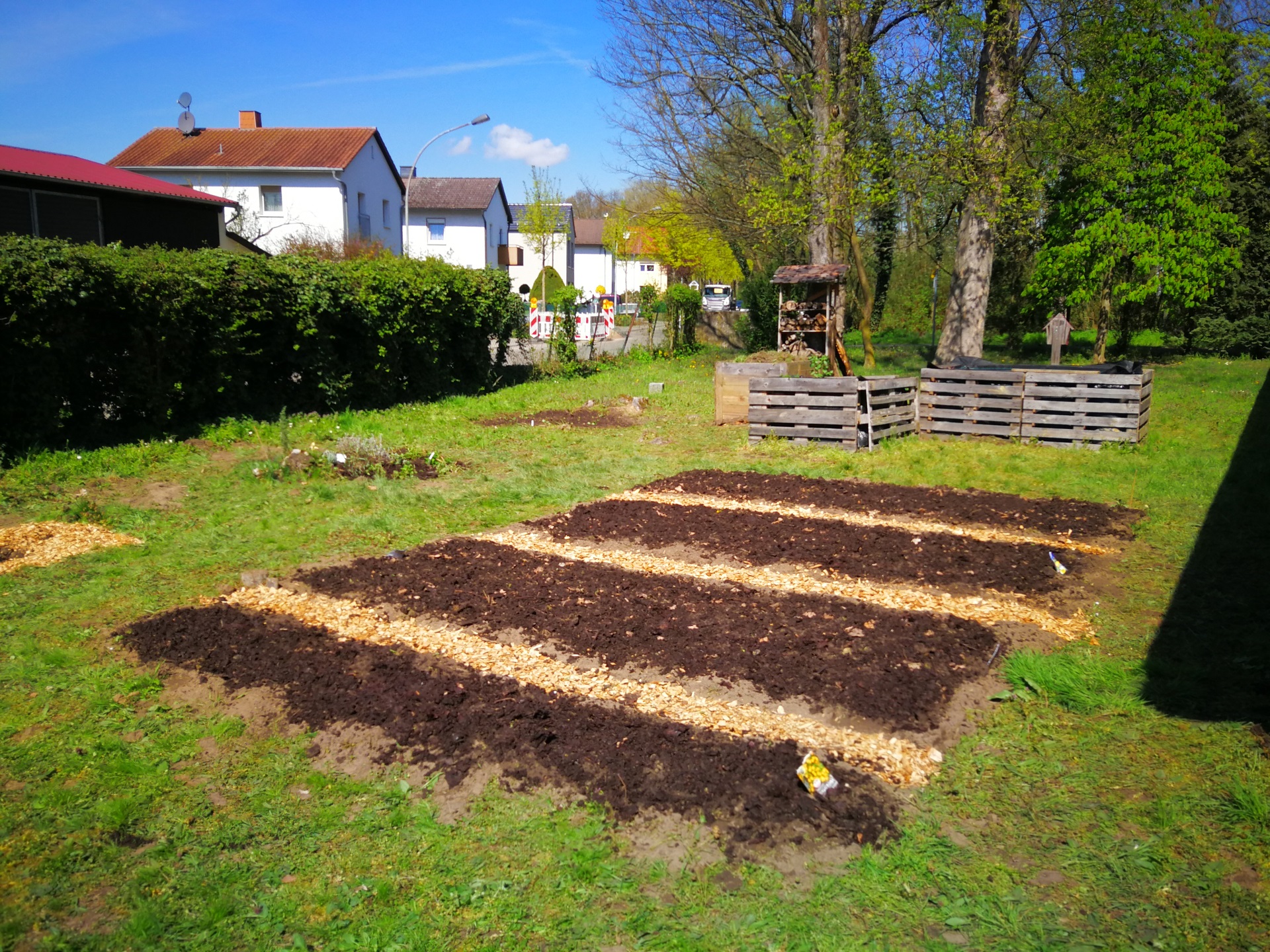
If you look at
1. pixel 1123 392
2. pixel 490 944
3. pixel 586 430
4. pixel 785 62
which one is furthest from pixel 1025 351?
pixel 490 944

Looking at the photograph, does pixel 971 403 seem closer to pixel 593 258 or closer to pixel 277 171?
pixel 277 171

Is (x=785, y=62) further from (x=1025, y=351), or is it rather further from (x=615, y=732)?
(x=615, y=732)

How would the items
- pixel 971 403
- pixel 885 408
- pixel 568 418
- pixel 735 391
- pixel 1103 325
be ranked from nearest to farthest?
pixel 885 408 → pixel 971 403 → pixel 735 391 → pixel 568 418 → pixel 1103 325

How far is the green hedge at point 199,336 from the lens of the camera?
9258 millimetres

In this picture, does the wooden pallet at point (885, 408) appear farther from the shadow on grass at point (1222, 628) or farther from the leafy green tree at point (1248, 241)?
the leafy green tree at point (1248, 241)

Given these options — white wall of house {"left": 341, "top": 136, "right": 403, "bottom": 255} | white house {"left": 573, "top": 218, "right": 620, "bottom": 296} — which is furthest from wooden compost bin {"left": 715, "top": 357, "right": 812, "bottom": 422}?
white house {"left": 573, "top": 218, "right": 620, "bottom": 296}

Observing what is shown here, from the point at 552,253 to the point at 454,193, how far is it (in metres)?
7.14

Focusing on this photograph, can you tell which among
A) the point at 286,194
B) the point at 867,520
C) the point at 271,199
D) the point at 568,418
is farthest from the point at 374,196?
the point at 867,520

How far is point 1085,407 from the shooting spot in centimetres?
1174

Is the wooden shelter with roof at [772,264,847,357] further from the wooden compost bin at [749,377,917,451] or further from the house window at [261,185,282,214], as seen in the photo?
the house window at [261,185,282,214]

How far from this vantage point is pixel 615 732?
418 centimetres

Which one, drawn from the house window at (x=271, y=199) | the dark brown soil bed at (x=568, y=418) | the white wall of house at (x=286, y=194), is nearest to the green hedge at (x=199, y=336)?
the dark brown soil bed at (x=568, y=418)

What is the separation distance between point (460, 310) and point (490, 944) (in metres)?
14.6

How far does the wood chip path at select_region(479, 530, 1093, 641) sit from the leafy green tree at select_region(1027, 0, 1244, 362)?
16.2 m
